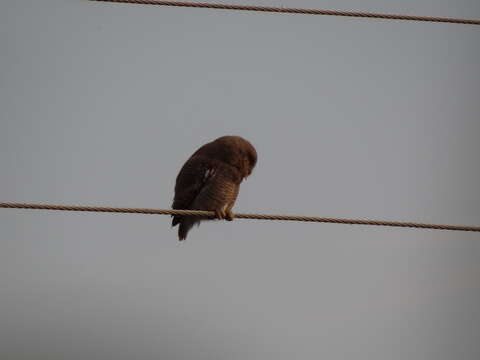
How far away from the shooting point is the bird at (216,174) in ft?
22.9

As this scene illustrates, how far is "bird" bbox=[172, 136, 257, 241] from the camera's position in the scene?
6.96m

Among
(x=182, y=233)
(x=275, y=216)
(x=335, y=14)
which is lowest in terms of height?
(x=275, y=216)

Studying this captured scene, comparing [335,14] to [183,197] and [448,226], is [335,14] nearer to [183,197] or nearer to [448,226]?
[448,226]

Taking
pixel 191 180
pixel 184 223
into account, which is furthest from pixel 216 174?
pixel 184 223

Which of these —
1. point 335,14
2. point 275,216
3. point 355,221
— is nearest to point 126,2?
point 335,14

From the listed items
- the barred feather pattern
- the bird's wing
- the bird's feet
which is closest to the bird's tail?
the bird's wing

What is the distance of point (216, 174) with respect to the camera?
7.18 meters

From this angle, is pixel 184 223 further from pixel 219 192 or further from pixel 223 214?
pixel 223 214

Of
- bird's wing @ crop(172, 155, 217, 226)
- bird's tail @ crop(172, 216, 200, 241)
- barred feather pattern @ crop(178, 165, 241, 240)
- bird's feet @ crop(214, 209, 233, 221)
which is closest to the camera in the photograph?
bird's feet @ crop(214, 209, 233, 221)

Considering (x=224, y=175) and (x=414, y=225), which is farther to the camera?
(x=224, y=175)

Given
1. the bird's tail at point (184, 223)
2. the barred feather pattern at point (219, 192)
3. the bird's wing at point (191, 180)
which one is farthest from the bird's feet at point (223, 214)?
the bird's tail at point (184, 223)

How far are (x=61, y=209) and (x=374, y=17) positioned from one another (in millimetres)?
2313

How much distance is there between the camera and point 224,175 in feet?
23.5

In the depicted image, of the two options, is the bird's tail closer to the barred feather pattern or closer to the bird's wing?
the bird's wing
